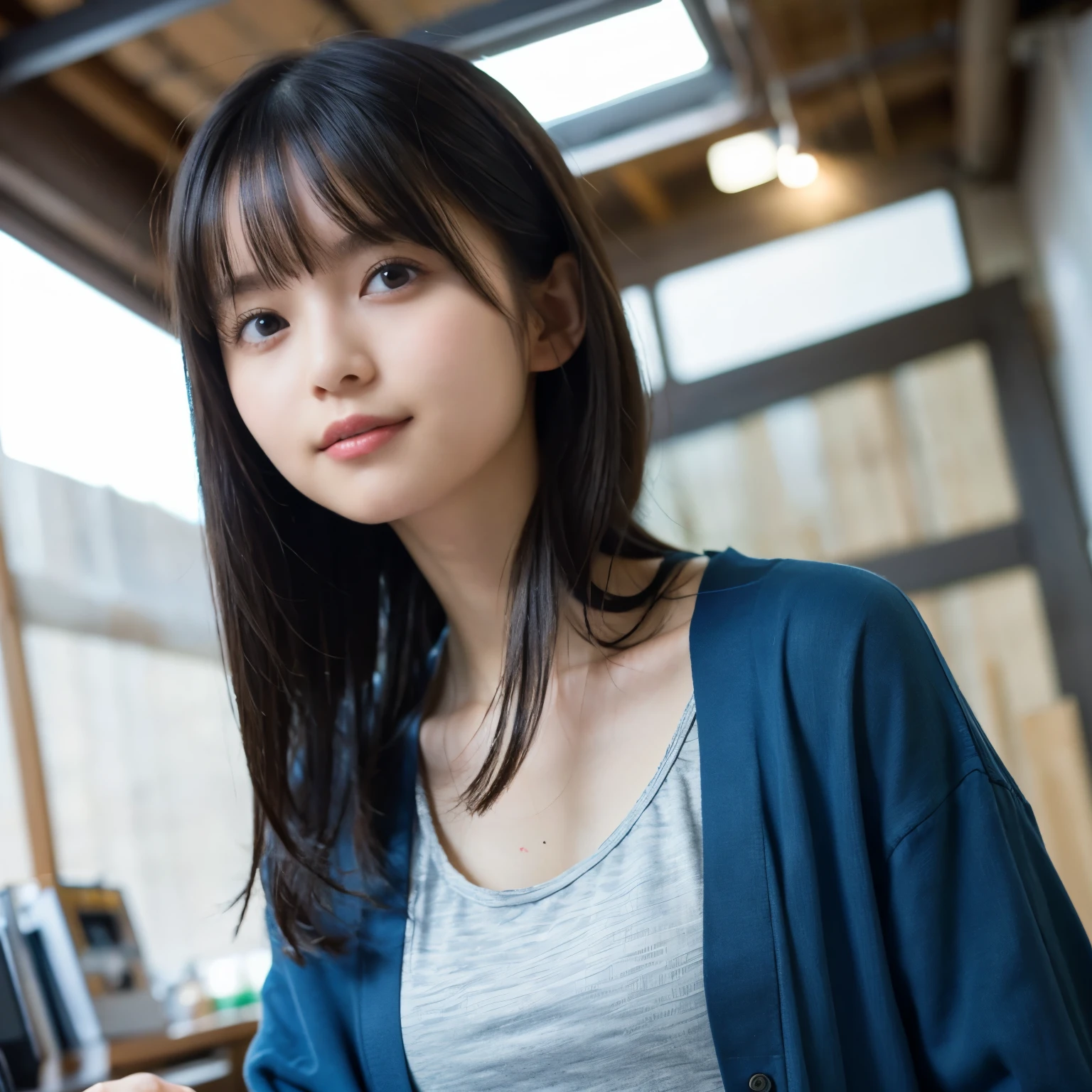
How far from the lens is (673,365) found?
476 cm

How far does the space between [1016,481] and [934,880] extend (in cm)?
383

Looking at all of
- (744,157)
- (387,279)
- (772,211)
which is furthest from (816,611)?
(772,211)

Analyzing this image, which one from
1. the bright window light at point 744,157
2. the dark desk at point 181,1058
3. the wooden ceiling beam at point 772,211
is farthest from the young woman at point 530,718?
the wooden ceiling beam at point 772,211

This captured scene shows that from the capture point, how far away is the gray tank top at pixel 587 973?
2.73 feet

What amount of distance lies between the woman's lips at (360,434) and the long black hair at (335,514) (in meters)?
0.12

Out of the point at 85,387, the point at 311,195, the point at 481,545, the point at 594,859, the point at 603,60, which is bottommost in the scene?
the point at 594,859

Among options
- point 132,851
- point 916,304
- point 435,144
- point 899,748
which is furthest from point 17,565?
point 916,304

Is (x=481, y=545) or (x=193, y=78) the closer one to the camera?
(x=481, y=545)

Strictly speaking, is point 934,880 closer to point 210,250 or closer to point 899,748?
point 899,748

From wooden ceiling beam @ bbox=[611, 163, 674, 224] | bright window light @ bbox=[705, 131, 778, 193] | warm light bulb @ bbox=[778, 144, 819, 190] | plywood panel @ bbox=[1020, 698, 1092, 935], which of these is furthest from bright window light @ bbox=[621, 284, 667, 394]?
plywood panel @ bbox=[1020, 698, 1092, 935]

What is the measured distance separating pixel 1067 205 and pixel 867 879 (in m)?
3.40

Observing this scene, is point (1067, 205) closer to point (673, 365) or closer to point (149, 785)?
point (673, 365)

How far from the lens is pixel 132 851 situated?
305cm

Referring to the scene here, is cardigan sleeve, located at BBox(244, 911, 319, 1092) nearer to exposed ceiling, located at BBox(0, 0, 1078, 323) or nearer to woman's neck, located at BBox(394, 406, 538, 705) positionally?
woman's neck, located at BBox(394, 406, 538, 705)
